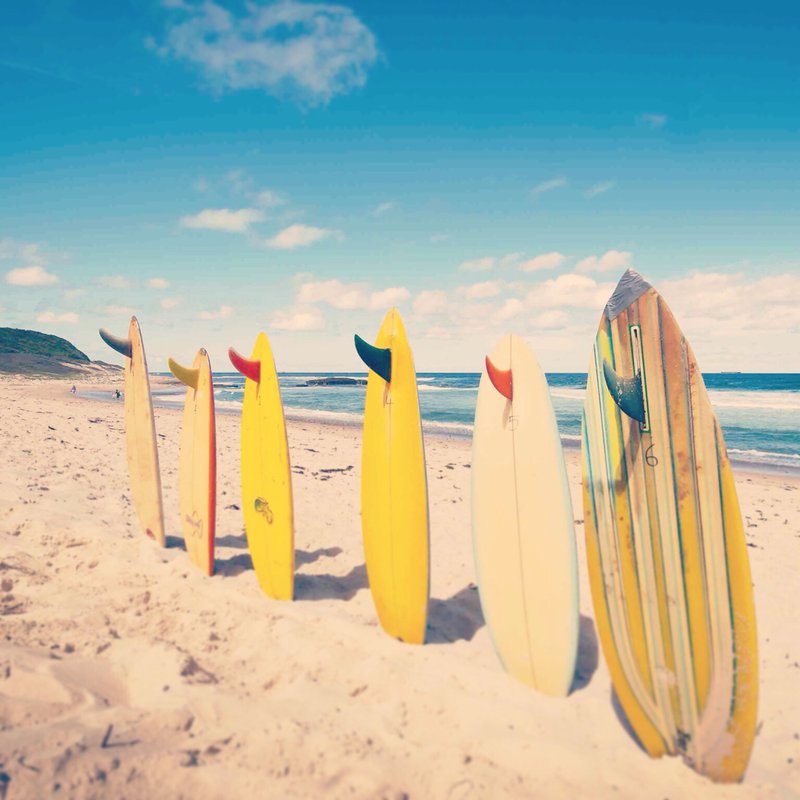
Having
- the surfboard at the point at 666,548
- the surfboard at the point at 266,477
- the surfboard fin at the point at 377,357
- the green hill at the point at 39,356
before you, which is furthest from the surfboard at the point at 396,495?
the green hill at the point at 39,356

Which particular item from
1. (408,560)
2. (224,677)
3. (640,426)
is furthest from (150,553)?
(640,426)

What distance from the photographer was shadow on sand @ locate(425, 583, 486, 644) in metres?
2.71

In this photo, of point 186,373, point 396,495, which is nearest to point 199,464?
point 186,373

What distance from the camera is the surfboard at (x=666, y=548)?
187cm

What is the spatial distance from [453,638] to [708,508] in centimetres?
142

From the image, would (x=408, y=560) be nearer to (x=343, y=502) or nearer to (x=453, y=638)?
(x=453, y=638)

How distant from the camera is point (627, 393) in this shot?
2.04m

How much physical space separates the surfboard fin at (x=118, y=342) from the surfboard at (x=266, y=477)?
4.22 feet

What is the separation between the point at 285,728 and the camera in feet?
5.93

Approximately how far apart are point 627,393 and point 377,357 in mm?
1198

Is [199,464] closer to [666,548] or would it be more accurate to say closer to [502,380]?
[502,380]

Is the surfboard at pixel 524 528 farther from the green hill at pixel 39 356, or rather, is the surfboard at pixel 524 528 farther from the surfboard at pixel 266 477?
the green hill at pixel 39 356

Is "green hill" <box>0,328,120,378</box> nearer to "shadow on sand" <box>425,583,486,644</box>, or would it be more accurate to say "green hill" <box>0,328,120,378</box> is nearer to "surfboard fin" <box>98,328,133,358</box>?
"surfboard fin" <box>98,328,133,358</box>

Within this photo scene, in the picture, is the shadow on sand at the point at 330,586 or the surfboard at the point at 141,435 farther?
the surfboard at the point at 141,435
